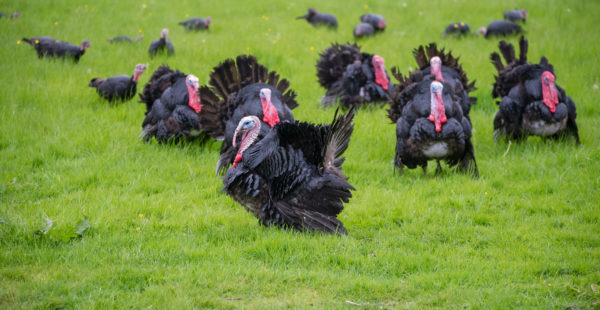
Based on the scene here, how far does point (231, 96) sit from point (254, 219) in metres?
2.17

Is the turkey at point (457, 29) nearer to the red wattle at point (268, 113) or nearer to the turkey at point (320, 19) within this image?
the turkey at point (320, 19)

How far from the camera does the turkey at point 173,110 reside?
8172 millimetres

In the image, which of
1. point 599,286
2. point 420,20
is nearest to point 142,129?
point 599,286

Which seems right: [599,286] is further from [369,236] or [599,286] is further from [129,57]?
[129,57]

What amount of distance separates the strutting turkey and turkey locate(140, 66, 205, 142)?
2.69 metres

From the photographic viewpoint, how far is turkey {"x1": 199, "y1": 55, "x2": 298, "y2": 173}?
7.32m

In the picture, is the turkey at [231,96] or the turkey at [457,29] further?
the turkey at [457,29]

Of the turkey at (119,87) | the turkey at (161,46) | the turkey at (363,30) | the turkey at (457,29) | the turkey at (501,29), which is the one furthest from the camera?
the turkey at (457,29)

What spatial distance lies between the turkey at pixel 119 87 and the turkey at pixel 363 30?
5643 millimetres

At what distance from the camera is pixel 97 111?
369 inches

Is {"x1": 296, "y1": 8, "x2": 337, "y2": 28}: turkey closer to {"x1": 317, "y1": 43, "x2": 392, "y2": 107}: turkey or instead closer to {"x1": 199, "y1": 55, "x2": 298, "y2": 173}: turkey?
{"x1": 317, "y1": 43, "x2": 392, "y2": 107}: turkey

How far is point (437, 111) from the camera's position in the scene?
23.3 feet

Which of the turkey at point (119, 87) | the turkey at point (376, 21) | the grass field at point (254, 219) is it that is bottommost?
the grass field at point (254, 219)

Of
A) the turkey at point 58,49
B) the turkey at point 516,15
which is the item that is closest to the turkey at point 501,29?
the turkey at point 516,15
